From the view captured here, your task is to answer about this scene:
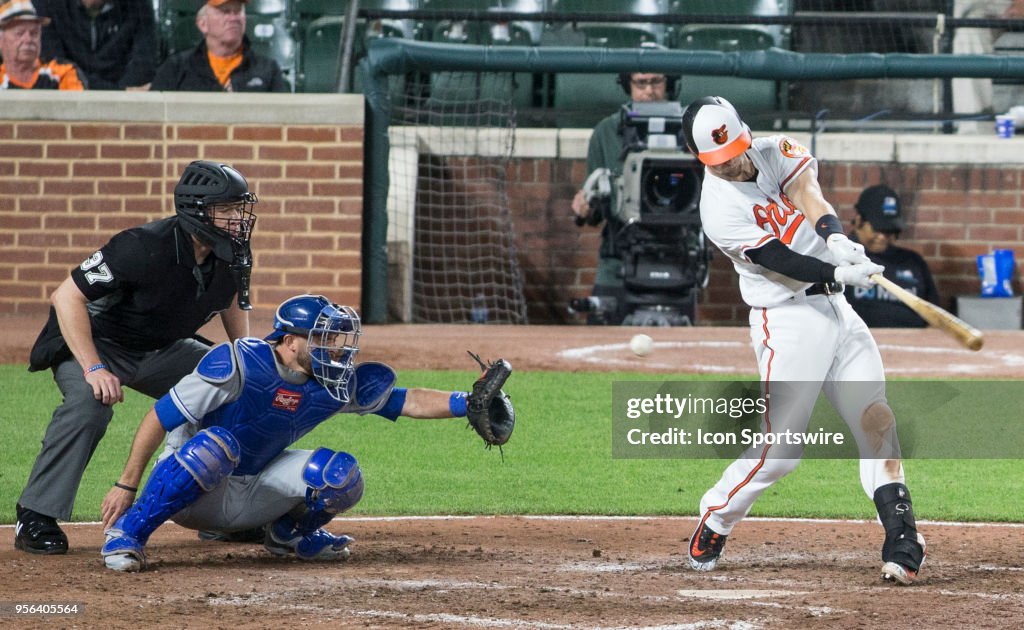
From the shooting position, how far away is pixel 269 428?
16.2ft

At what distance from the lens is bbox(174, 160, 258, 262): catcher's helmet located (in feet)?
16.9

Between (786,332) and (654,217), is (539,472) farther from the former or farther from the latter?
(654,217)

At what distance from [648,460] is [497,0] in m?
6.53

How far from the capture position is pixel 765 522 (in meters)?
6.07

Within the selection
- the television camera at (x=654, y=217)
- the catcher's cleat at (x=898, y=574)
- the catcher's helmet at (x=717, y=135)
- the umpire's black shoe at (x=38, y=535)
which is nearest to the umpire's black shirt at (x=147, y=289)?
the umpire's black shoe at (x=38, y=535)

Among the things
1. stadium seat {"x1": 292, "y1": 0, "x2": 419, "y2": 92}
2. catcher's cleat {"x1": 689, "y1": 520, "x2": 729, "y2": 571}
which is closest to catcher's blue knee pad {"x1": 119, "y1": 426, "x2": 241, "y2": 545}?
catcher's cleat {"x1": 689, "y1": 520, "x2": 729, "y2": 571}

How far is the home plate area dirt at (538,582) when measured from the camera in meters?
4.23

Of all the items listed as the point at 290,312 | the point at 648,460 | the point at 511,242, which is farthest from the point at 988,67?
the point at 290,312

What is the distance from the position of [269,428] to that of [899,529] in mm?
2053

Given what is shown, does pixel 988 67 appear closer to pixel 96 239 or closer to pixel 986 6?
pixel 986 6

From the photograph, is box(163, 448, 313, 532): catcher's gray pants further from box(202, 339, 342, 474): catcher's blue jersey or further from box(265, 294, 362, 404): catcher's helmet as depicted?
box(265, 294, 362, 404): catcher's helmet

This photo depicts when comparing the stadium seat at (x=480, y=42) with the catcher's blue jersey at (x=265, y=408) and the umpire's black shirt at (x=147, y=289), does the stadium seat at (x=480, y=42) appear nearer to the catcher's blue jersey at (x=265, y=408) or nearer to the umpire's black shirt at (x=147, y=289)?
the umpire's black shirt at (x=147, y=289)

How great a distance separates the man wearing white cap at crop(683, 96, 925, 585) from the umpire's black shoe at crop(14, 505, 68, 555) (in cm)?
216

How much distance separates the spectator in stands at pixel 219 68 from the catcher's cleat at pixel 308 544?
6.68 metres
